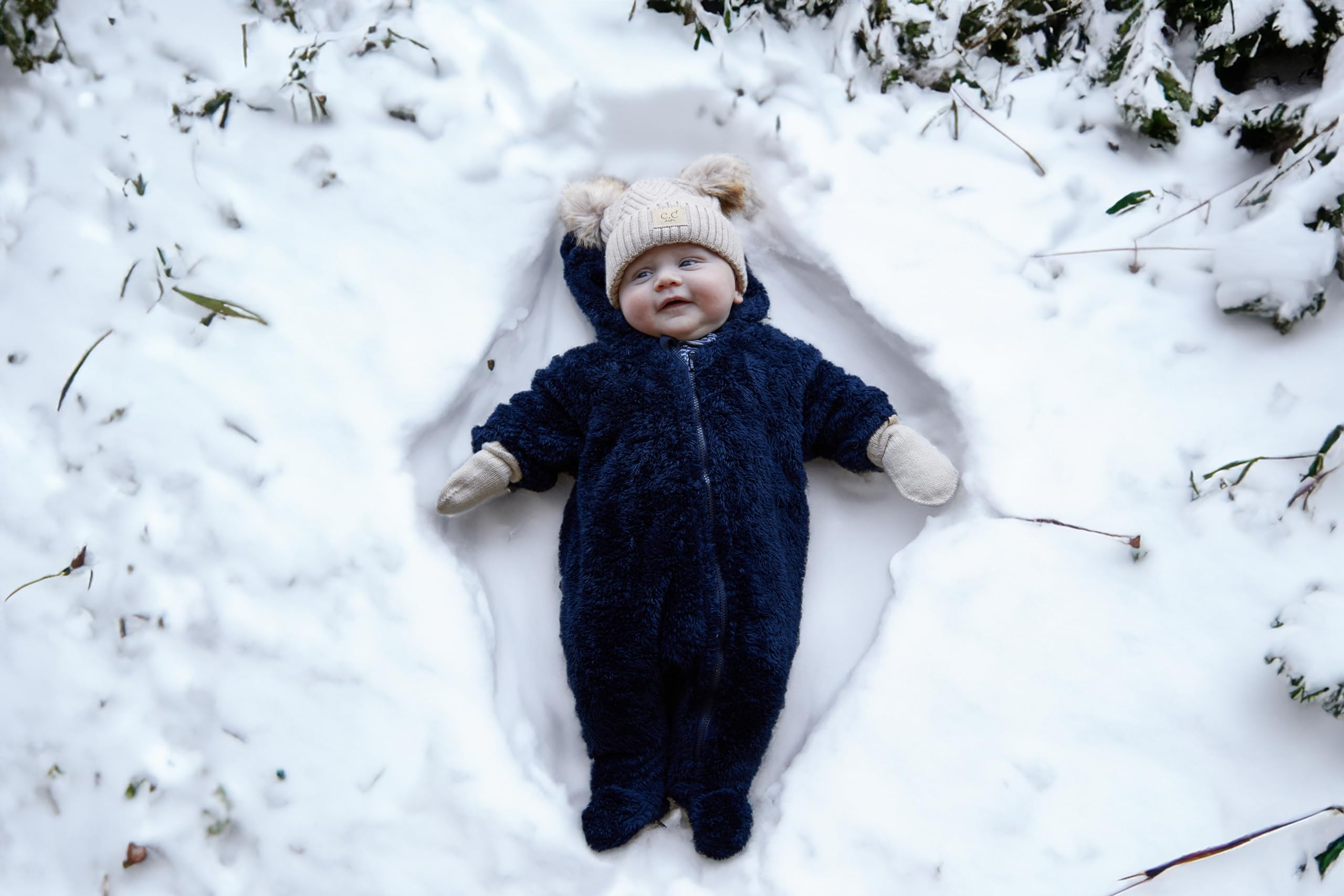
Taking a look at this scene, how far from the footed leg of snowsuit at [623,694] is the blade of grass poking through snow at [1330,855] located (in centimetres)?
108

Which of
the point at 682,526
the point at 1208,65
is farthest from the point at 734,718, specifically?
the point at 1208,65

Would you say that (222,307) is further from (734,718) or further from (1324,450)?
(1324,450)

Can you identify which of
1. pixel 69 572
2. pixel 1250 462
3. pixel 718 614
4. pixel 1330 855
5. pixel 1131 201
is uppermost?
pixel 1131 201

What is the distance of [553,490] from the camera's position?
2.06 m

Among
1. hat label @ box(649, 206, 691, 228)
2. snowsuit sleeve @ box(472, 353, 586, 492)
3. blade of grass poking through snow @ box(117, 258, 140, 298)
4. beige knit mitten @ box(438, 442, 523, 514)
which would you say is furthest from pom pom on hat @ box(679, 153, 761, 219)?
blade of grass poking through snow @ box(117, 258, 140, 298)

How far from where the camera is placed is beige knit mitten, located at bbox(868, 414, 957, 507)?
1.87 metres

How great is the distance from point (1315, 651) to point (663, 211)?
4.81 feet

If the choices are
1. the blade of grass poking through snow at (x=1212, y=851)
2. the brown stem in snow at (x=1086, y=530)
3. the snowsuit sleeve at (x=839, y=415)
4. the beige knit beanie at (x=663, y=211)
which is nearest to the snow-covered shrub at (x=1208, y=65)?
the beige knit beanie at (x=663, y=211)

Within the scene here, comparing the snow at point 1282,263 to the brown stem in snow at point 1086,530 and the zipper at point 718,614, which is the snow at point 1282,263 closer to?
the brown stem in snow at point 1086,530

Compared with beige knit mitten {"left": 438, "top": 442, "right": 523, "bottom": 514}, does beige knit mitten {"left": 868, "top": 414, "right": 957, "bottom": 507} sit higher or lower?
higher

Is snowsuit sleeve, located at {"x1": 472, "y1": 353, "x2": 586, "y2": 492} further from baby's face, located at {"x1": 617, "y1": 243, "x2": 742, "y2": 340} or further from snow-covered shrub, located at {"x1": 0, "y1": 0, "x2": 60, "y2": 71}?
Answer: snow-covered shrub, located at {"x1": 0, "y1": 0, "x2": 60, "y2": 71}

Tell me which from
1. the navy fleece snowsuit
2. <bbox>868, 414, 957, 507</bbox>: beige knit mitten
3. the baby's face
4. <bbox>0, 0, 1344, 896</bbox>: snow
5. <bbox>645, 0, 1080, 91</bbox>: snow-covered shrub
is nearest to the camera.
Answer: <bbox>0, 0, 1344, 896</bbox>: snow

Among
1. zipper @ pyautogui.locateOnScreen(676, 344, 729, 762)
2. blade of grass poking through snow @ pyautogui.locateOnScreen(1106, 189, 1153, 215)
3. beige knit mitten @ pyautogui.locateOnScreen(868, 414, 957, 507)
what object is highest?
blade of grass poking through snow @ pyautogui.locateOnScreen(1106, 189, 1153, 215)

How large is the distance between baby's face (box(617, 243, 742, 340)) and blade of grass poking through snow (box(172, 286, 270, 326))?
0.80 meters
